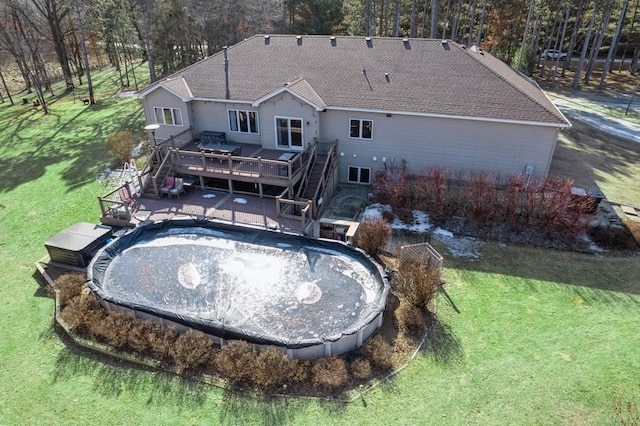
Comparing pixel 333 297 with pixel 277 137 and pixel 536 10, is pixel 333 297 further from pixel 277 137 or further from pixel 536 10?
pixel 536 10

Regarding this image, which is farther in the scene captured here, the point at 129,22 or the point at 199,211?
the point at 129,22

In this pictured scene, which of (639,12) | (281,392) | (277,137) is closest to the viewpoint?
(281,392)

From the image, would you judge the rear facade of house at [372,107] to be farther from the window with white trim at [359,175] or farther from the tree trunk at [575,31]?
the tree trunk at [575,31]

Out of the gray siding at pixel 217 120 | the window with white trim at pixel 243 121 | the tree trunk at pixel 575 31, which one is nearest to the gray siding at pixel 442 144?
the window with white trim at pixel 243 121

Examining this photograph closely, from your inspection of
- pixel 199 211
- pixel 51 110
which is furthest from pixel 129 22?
pixel 199 211

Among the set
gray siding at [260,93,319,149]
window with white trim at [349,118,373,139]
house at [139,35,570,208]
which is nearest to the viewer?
house at [139,35,570,208]

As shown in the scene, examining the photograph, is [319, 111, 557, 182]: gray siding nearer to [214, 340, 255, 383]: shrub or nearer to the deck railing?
the deck railing

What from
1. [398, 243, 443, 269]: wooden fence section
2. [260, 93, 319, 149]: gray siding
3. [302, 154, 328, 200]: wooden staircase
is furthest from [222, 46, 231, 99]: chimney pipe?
[398, 243, 443, 269]: wooden fence section
